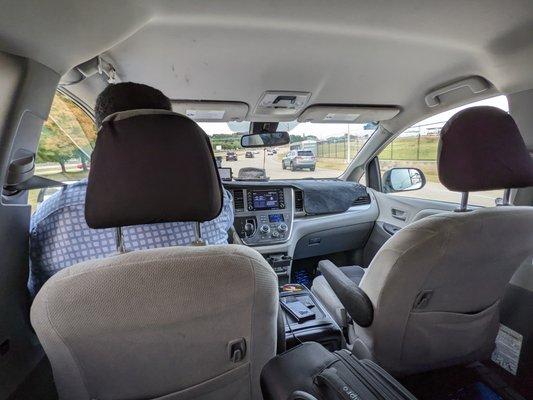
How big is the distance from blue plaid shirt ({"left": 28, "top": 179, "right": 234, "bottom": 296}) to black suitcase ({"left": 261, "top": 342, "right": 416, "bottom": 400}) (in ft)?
2.08

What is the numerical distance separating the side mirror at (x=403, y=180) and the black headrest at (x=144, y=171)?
2604mm

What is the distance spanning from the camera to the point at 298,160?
3330 millimetres

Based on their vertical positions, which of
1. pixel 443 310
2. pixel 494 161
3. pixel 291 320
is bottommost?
pixel 291 320

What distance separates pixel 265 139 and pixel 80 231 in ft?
6.99

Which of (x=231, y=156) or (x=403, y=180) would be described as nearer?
(x=231, y=156)

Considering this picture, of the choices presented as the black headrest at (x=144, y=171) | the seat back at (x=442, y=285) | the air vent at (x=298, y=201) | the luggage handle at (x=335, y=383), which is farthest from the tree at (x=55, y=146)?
the air vent at (x=298, y=201)

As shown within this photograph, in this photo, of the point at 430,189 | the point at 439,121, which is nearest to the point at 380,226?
the point at 430,189

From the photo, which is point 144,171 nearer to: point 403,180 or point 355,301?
point 355,301

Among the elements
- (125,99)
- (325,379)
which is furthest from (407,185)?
(125,99)

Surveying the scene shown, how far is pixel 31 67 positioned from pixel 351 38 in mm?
1608

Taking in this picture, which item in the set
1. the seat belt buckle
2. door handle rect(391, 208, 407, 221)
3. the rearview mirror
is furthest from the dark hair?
door handle rect(391, 208, 407, 221)

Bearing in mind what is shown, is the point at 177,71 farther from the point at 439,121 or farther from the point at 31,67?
the point at 439,121

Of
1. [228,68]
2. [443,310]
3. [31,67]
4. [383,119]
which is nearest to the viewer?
[31,67]

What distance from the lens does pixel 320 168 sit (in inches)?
137
